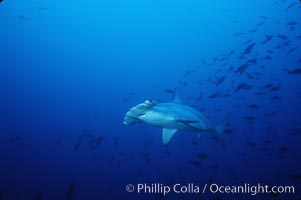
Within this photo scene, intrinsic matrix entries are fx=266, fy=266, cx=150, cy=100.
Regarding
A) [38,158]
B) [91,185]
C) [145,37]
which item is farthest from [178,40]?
[91,185]

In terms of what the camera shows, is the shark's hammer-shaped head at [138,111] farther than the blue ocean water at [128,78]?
No

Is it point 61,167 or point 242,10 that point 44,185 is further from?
point 242,10

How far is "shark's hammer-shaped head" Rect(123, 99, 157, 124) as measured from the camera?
4.14 metres

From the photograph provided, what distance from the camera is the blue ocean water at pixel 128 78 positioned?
23.6 metres

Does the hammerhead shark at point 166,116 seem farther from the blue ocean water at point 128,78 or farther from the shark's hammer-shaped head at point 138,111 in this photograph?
the blue ocean water at point 128,78

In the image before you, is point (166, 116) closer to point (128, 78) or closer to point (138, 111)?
point (138, 111)

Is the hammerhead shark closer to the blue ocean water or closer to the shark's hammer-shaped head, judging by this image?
the shark's hammer-shaped head

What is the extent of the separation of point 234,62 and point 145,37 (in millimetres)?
14606

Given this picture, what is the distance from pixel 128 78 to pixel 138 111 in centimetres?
3944

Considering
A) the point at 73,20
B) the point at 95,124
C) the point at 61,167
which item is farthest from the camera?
the point at 73,20

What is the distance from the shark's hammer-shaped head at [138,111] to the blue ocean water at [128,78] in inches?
622

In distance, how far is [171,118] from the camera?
4.62 m

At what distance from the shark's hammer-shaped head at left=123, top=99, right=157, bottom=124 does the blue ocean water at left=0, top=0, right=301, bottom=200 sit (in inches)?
622

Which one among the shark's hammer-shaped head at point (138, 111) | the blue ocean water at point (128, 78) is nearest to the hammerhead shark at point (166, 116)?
the shark's hammer-shaped head at point (138, 111)
